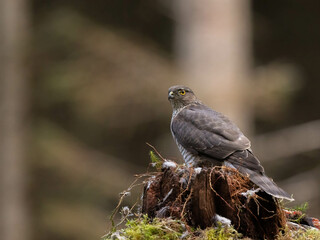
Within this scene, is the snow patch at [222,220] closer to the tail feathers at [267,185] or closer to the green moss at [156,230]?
the green moss at [156,230]

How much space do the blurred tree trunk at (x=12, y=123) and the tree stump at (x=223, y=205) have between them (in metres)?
9.56

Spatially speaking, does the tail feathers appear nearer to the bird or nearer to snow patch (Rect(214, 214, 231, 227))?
the bird

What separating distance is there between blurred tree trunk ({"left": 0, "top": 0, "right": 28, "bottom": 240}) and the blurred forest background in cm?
3

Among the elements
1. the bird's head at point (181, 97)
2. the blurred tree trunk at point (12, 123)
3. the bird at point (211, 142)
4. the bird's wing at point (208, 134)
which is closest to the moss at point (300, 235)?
the bird at point (211, 142)

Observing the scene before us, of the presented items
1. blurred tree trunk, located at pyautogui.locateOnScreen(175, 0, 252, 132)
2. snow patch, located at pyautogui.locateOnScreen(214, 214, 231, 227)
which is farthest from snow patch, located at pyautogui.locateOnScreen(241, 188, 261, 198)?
blurred tree trunk, located at pyautogui.locateOnScreen(175, 0, 252, 132)

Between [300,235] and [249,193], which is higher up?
[249,193]

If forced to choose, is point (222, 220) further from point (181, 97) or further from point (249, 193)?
point (181, 97)

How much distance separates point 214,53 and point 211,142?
5.32 metres

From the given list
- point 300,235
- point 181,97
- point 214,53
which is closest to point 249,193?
point 300,235

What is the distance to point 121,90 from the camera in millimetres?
11906

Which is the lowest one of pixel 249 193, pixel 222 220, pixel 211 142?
pixel 222 220

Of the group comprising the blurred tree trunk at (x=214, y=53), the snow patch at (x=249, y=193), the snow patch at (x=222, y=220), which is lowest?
the snow patch at (x=222, y=220)

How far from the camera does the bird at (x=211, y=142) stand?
512cm

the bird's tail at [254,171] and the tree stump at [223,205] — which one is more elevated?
the bird's tail at [254,171]
